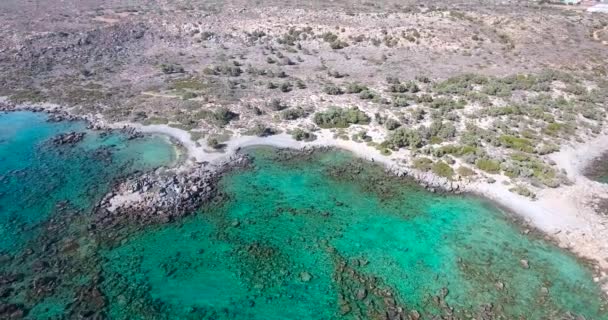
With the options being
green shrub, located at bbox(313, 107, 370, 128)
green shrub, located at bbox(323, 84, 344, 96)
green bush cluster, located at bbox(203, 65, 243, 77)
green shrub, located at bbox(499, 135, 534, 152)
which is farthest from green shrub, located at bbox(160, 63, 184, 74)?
green shrub, located at bbox(499, 135, 534, 152)

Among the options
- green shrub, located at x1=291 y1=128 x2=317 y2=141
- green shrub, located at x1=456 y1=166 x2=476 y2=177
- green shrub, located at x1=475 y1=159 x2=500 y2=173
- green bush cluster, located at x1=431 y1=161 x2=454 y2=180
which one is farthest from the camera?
green shrub, located at x1=291 y1=128 x2=317 y2=141

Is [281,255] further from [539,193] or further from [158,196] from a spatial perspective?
[539,193]

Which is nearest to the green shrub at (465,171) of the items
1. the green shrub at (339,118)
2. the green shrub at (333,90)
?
the green shrub at (339,118)

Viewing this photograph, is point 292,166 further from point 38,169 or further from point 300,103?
point 38,169

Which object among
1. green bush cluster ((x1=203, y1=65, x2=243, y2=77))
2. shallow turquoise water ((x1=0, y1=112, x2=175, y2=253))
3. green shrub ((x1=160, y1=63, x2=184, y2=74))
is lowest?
shallow turquoise water ((x1=0, y1=112, x2=175, y2=253))

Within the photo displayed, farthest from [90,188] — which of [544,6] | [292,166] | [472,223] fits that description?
[544,6]

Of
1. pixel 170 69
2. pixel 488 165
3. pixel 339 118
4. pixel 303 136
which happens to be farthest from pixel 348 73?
pixel 488 165

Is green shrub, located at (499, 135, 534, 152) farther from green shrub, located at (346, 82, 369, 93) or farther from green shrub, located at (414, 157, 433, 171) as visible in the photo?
green shrub, located at (346, 82, 369, 93)
